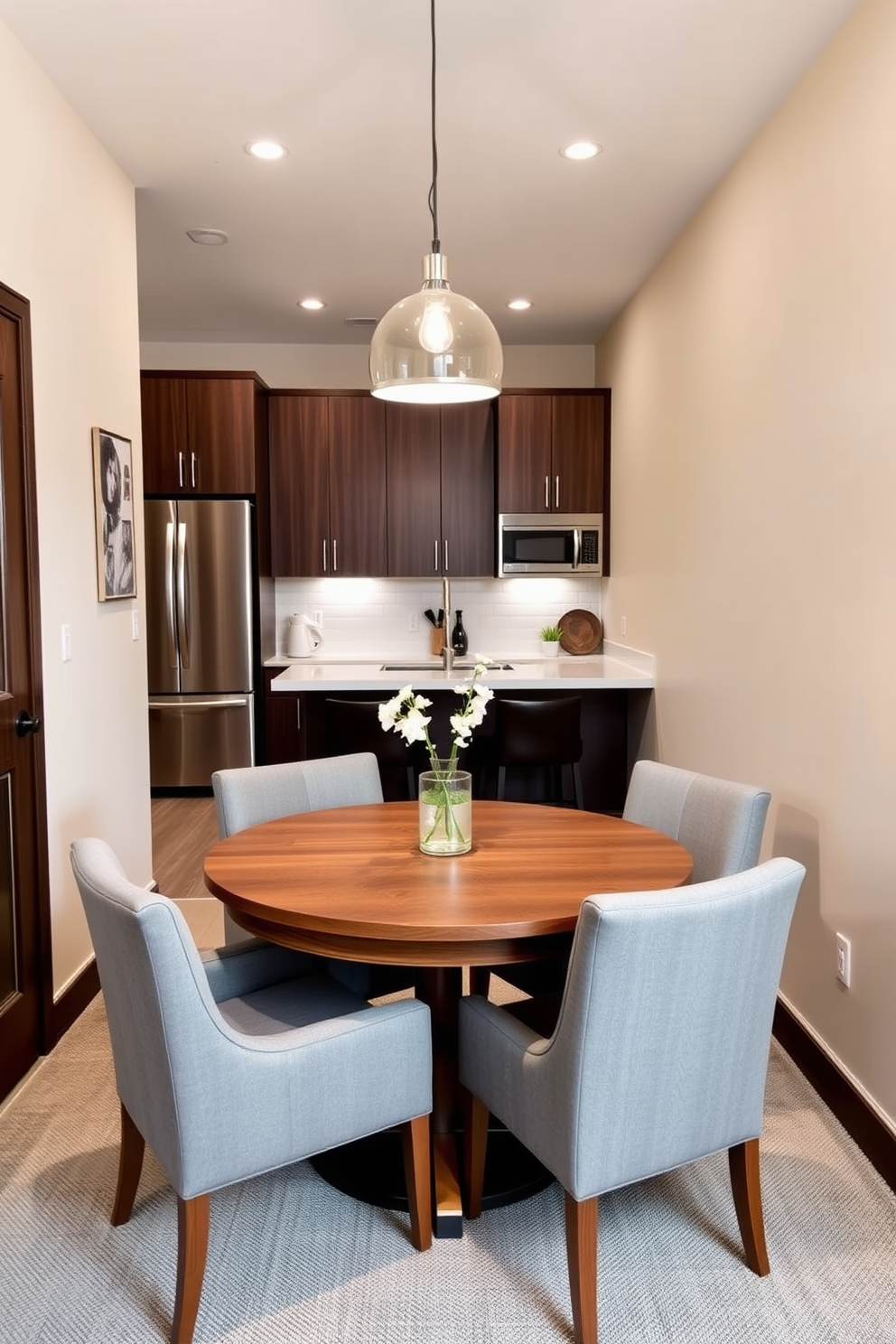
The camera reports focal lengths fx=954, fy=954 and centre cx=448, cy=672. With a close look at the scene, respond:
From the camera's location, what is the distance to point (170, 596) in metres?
5.22

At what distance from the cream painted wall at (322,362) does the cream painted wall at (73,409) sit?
2278mm

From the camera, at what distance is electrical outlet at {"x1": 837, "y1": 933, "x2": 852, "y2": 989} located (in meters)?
2.39

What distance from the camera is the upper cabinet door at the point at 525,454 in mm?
5465

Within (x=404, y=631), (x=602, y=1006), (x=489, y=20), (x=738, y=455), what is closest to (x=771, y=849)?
(x=738, y=455)

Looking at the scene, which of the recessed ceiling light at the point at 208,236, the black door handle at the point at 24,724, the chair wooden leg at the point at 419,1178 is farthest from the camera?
the recessed ceiling light at the point at 208,236

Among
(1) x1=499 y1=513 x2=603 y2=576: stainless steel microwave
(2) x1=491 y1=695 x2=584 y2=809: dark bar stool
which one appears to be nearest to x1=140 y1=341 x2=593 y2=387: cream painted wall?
(1) x1=499 y1=513 x2=603 y2=576: stainless steel microwave

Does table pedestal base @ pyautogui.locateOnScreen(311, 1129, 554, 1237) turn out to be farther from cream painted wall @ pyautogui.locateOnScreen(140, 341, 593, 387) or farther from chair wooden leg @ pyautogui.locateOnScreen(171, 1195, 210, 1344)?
cream painted wall @ pyautogui.locateOnScreen(140, 341, 593, 387)

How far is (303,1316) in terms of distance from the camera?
1699mm

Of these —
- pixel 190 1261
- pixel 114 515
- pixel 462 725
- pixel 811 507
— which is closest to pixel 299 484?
pixel 114 515

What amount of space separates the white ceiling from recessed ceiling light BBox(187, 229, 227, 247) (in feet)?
0.14

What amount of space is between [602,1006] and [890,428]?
4.90 ft

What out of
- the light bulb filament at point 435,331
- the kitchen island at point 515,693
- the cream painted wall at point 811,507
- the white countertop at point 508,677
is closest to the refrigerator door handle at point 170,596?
the kitchen island at point 515,693

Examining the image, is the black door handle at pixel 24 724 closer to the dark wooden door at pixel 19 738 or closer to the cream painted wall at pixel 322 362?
the dark wooden door at pixel 19 738

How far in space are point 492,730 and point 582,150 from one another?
8.18 ft
